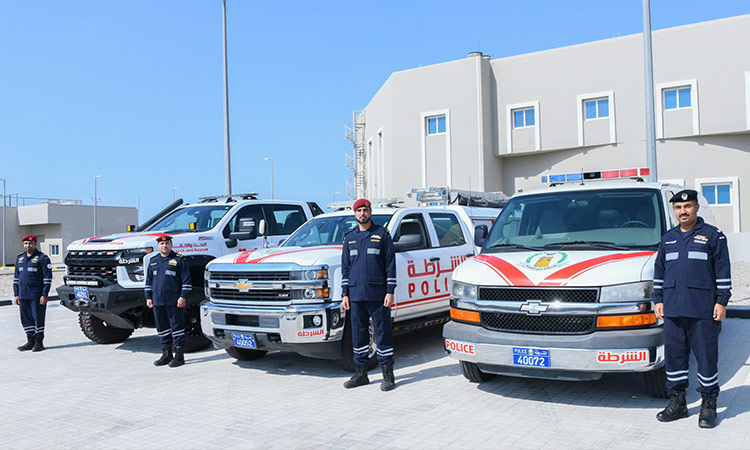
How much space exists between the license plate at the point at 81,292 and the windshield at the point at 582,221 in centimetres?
570

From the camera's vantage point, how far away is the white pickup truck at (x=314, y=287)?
7.27 metres

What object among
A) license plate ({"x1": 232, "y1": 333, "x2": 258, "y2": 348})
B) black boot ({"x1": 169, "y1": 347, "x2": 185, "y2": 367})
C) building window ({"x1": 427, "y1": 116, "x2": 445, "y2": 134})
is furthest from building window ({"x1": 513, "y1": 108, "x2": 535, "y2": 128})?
license plate ({"x1": 232, "y1": 333, "x2": 258, "y2": 348})

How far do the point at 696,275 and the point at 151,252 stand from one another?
270 inches

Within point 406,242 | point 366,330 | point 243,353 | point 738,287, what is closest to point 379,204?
point 406,242

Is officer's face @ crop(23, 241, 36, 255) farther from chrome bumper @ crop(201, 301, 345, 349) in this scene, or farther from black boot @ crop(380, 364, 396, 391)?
black boot @ crop(380, 364, 396, 391)

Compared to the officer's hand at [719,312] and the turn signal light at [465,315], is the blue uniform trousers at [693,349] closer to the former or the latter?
the officer's hand at [719,312]

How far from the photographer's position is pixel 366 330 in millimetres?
7102

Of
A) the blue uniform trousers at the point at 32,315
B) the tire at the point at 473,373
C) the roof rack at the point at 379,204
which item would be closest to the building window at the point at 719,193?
the roof rack at the point at 379,204

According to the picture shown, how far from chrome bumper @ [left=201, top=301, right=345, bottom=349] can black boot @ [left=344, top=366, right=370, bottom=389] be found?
1.37 feet

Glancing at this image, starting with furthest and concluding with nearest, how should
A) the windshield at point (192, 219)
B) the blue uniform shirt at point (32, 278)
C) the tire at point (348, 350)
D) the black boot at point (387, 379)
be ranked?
1. the windshield at point (192, 219)
2. the blue uniform shirt at point (32, 278)
3. the tire at point (348, 350)
4. the black boot at point (387, 379)

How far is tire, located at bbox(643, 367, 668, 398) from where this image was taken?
5.94 m

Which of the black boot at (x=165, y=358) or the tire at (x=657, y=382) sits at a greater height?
the tire at (x=657, y=382)

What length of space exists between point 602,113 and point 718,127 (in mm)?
5084

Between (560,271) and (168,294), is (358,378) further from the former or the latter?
(168,294)
